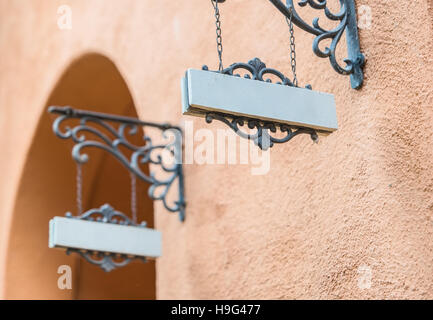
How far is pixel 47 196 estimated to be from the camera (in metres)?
6.05

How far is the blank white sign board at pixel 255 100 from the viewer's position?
212 centimetres

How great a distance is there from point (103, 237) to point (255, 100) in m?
1.60

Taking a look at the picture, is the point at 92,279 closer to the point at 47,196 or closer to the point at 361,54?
the point at 47,196

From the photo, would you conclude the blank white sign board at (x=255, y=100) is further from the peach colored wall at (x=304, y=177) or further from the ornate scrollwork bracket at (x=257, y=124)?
the peach colored wall at (x=304, y=177)

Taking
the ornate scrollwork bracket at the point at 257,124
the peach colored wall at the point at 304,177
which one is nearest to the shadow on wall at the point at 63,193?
the peach colored wall at the point at 304,177

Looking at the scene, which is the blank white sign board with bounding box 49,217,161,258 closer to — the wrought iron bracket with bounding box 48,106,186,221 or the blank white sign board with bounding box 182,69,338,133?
the wrought iron bracket with bounding box 48,106,186,221

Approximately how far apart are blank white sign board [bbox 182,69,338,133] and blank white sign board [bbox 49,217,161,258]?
1467mm

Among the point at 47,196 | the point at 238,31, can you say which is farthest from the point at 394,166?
the point at 47,196

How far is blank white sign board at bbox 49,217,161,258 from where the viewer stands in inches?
133

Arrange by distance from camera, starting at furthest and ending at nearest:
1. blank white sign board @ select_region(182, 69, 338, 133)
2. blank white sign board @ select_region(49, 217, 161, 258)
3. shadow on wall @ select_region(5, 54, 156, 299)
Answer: shadow on wall @ select_region(5, 54, 156, 299)
blank white sign board @ select_region(49, 217, 161, 258)
blank white sign board @ select_region(182, 69, 338, 133)

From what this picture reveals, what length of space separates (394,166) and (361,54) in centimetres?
43

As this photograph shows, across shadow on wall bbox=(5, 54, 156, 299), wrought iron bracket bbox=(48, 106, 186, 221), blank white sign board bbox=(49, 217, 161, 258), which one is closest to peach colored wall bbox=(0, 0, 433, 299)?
wrought iron bracket bbox=(48, 106, 186, 221)

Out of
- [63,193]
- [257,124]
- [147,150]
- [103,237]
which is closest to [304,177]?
[257,124]

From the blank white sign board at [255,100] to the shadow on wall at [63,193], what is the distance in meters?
3.31
